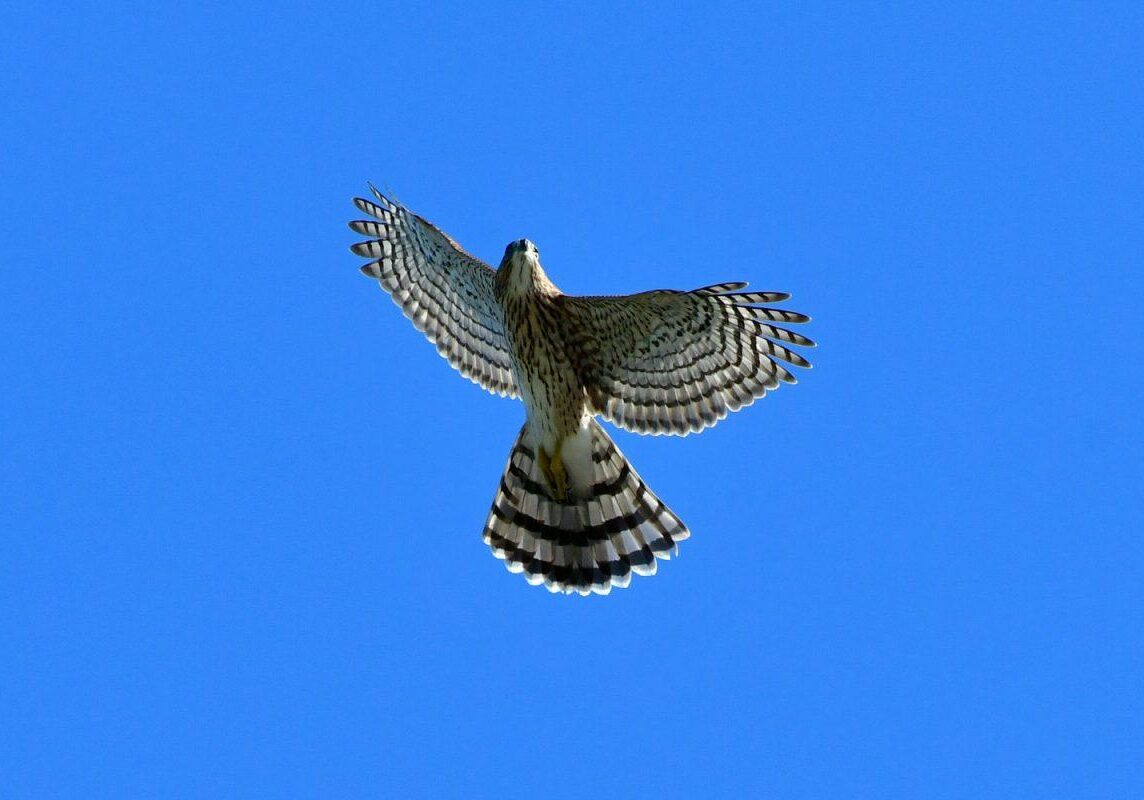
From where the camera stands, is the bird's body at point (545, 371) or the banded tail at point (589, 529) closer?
the bird's body at point (545, 371)

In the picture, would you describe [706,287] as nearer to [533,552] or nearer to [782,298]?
[782,298]

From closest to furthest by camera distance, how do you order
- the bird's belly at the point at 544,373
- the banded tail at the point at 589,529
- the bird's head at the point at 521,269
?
the bird's head at the point at 521,269
the bird's belly at the point at 544,373
the banded tail at the point at 589,529

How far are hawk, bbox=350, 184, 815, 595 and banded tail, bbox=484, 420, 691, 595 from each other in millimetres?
10

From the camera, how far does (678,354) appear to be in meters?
10.9

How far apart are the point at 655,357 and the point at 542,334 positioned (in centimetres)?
83

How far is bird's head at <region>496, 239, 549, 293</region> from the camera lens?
1055 centimetres

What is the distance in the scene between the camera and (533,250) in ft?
34.8

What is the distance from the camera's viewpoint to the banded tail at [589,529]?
11.4 metres

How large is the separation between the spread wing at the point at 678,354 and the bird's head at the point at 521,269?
0.86 ft

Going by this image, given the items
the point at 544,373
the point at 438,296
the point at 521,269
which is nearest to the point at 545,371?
the point at 544,373

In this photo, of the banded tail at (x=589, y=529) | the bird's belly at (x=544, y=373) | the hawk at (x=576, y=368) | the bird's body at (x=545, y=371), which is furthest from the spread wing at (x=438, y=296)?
the banded tail at (x=589, y=529)

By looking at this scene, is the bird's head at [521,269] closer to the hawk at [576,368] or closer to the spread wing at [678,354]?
the hawk at [576,368]

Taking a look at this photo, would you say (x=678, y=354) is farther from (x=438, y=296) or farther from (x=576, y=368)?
(x=438, y=296)

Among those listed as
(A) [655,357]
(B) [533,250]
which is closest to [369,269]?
(B) [533,250]
